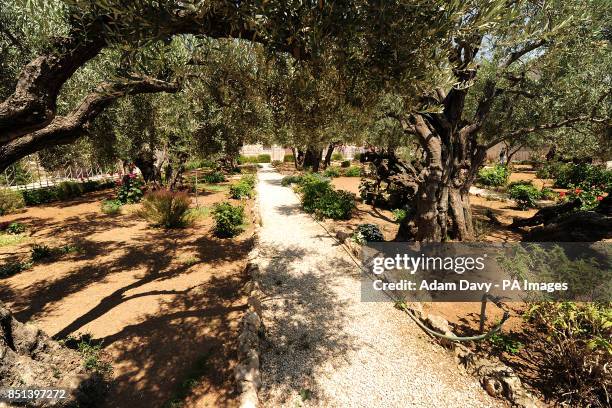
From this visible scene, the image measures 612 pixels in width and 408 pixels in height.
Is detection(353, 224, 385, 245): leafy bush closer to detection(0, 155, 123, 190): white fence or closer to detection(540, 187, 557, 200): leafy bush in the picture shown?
detection(540, 187, 557, 200): leafy bush

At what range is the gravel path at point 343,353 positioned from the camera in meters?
4.07

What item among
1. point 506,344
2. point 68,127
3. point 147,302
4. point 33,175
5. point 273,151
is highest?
point 273,151

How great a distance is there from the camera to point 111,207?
1517 centimetres

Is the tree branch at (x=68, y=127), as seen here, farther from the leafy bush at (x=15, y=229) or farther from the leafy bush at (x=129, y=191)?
the leafy bush at (x=129, y=191)

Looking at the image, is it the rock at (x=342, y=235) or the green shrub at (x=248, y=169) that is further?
the green shrub at (x=248, y=169)

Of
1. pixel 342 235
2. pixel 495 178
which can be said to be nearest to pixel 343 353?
pixel 342 235

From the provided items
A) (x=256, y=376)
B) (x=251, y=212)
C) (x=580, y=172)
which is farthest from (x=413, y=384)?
(x=580, y=172)

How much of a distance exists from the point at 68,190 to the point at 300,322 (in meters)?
19.9

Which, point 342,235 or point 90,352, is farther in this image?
point 342,235

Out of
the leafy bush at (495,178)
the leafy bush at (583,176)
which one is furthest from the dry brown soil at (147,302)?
the leafy bush at (583,176)

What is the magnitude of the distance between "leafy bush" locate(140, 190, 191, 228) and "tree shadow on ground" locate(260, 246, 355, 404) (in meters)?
5.45

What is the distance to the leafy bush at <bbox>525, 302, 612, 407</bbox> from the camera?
355 cm

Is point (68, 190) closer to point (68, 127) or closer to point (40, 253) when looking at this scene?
point (40, 253)

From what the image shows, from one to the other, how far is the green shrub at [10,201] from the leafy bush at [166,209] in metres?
8.27
